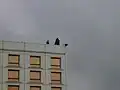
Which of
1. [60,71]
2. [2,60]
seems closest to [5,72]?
[2,60]

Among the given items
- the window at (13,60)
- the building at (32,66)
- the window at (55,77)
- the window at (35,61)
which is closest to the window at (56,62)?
the building at (32,66)

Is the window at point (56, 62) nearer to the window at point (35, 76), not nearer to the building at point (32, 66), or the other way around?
the building at point (32, 66)

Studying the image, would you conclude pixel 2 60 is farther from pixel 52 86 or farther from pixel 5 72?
pixel 52 86

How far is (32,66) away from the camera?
14112 centimetres

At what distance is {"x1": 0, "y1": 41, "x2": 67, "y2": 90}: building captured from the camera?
139125mm

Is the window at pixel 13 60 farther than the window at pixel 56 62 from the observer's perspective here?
No

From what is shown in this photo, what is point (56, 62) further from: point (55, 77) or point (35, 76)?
point (35, 76)

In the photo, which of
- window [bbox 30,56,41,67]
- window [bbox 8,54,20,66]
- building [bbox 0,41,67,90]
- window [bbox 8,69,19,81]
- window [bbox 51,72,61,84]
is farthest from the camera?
window [bbox 51,72,61,84]

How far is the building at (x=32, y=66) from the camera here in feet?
456

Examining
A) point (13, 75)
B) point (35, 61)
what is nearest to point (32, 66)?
point (35, 61)

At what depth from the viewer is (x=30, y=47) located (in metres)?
141

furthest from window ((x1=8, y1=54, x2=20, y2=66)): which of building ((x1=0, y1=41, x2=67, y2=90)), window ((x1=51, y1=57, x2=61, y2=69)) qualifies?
window ((x1=51, y1=57, x2=61, y2=69))

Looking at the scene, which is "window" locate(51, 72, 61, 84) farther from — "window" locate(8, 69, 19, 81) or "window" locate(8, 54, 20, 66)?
"window" locate(8, 54, 20, 66)

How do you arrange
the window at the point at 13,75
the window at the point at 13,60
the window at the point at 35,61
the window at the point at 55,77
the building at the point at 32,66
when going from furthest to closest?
the window at the point at 55,77 < the window at the point at 35,61 < the window at the point at 13,60 < the window at the point at 13,75 < the building at the point at 32,66
